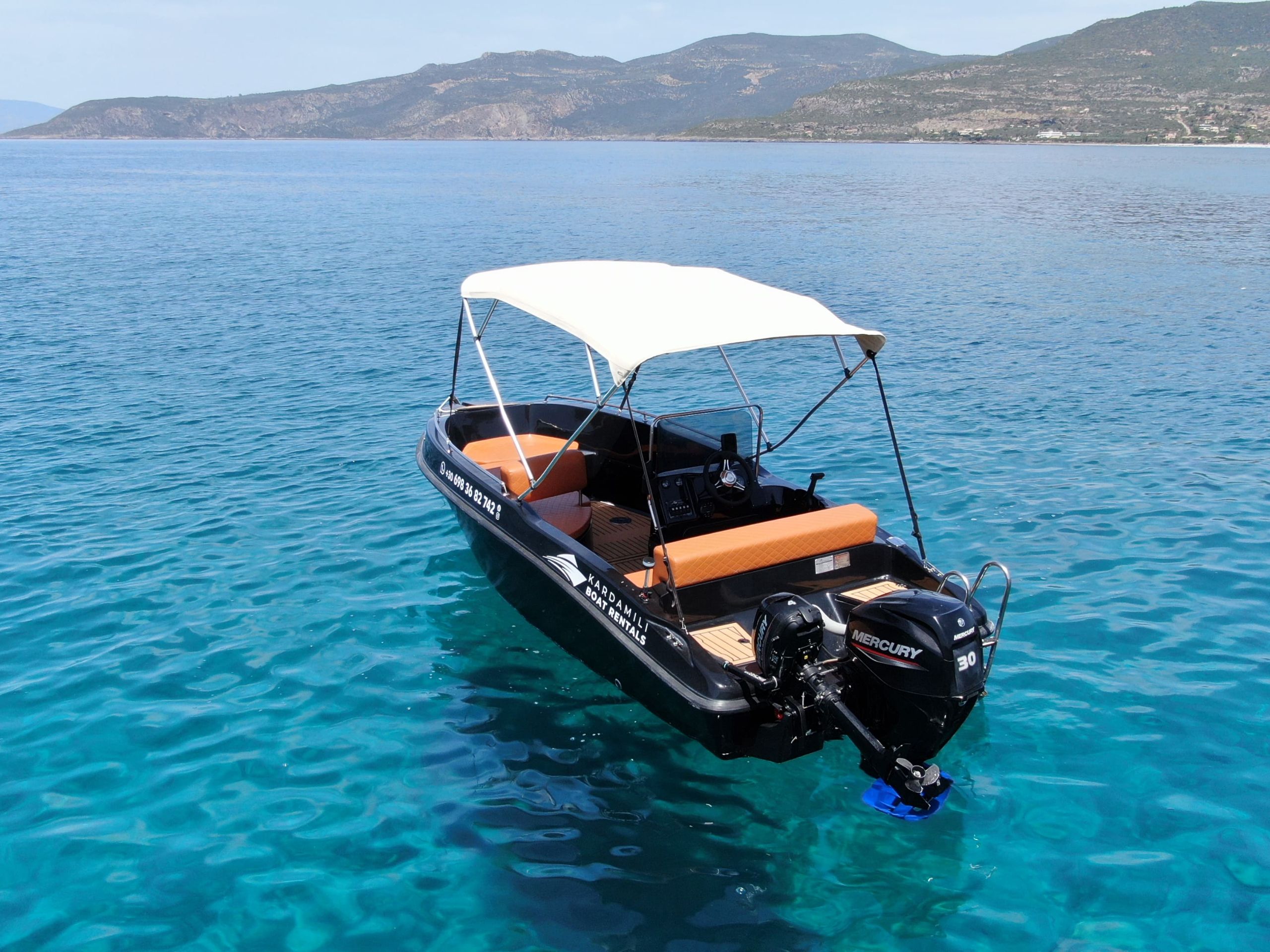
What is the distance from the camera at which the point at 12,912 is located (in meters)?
5.40

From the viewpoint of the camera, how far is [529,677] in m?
7.67

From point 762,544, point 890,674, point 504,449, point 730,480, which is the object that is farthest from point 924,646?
point 504,449

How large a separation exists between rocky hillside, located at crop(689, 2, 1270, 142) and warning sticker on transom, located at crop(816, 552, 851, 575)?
146 meters

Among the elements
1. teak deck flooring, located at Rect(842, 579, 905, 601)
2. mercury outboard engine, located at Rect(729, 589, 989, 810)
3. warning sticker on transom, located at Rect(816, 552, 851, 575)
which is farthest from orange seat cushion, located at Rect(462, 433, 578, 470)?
mercury outboard engine, located at Rect(729, 589, 989, 810)

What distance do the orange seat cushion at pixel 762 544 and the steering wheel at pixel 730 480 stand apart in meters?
0.84

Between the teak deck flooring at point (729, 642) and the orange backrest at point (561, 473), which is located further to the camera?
the orange backrest at point (561, 473)

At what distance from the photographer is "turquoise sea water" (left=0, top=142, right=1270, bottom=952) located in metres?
5.45

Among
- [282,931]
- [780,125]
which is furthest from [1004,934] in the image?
[780,125]

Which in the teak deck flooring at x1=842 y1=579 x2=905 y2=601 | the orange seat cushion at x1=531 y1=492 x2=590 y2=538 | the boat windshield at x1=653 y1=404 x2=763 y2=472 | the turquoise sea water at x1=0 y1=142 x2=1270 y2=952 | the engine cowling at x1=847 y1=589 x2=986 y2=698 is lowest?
the turquoise sea water at x1=0 y1=142 x2=1270 y2=952

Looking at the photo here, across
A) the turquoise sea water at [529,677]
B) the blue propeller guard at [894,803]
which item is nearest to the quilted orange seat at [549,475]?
the turquoise sea water at [529,677]

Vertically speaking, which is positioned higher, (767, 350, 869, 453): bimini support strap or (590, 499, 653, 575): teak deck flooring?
(767, 350, 869, 453): bimini support strap

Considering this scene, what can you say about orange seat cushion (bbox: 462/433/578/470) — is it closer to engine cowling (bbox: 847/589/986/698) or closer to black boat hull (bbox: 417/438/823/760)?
black boat hull (bbox: 417/438/823/760)

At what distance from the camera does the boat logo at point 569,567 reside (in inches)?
283

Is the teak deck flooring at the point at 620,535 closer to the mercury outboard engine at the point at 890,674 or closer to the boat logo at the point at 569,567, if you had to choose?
the boat logo at the point at 569,567
